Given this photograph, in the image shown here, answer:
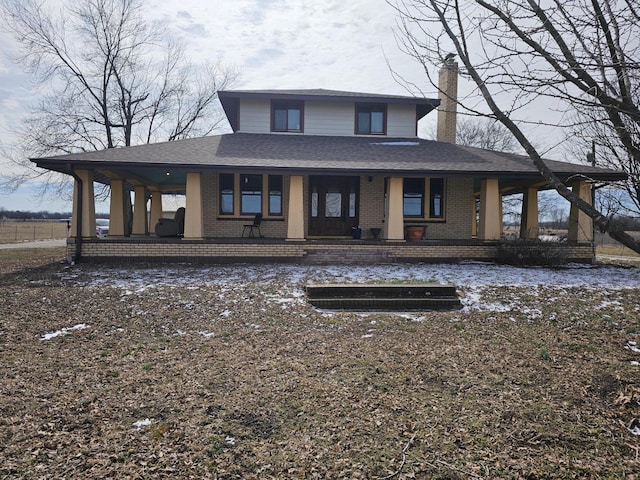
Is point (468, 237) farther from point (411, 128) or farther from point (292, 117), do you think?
point (292, 117)

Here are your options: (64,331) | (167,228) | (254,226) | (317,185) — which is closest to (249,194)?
(254,226)

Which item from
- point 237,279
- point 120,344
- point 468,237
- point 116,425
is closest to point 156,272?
point 237,279

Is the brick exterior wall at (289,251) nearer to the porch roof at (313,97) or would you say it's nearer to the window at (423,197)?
the window at (423,197)

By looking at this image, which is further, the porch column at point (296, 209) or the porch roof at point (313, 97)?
the porch roof at point (313, 97)

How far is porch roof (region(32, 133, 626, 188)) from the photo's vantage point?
11.5 m

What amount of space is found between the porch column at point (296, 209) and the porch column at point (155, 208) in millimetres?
9287

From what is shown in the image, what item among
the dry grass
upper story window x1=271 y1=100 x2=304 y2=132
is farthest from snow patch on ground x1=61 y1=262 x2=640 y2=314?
the dry grass

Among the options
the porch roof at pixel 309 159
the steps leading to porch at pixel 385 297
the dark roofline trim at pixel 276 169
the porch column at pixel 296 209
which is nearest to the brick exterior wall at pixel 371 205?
the porch roof at pixel 309 159

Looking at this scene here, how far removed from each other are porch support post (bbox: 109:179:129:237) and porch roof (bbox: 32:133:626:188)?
71 cm

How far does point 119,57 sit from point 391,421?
25.7 metres

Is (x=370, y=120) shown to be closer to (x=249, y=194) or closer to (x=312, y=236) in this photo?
(x=312, y=236)

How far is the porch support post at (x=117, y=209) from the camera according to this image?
14.2 m

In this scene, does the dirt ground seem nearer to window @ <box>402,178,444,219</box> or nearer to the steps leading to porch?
the steps leading to porch

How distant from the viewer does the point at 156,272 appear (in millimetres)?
9961
